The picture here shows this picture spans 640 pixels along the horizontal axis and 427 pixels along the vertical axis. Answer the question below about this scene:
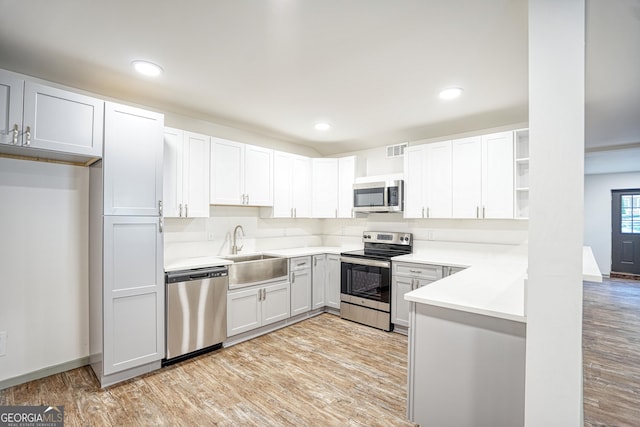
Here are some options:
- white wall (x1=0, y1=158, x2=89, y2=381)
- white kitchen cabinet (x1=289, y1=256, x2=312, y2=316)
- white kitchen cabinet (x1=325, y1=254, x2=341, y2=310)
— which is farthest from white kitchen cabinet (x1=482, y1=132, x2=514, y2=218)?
white wall (x1=0, y1=158, x2=89, y2=381)

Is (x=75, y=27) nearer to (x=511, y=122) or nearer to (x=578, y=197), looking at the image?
(x=578, y=197)

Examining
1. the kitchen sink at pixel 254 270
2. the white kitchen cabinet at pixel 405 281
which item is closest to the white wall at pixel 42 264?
the kitchen sink at pixel 254 270

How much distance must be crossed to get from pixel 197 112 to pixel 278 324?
2.65 meters

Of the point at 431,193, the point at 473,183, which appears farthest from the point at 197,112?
the point at 473,183

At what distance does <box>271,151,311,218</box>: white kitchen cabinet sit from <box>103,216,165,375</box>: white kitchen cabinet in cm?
175

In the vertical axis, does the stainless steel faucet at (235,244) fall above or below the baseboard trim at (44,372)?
above

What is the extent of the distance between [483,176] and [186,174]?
323cm

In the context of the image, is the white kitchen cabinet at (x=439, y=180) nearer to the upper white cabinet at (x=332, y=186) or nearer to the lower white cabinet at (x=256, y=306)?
the upper white cabinet at (x=332, y=186)

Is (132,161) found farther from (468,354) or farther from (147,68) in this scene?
(468,354)

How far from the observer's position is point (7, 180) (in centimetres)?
239

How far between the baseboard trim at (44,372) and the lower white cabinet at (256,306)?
128 cm

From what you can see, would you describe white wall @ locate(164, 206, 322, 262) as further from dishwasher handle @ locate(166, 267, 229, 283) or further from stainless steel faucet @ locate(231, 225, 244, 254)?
dishwasher handle @ locate(166, 267, 229, 283)

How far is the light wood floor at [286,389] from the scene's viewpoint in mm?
2111

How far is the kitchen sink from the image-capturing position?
3.25 m
